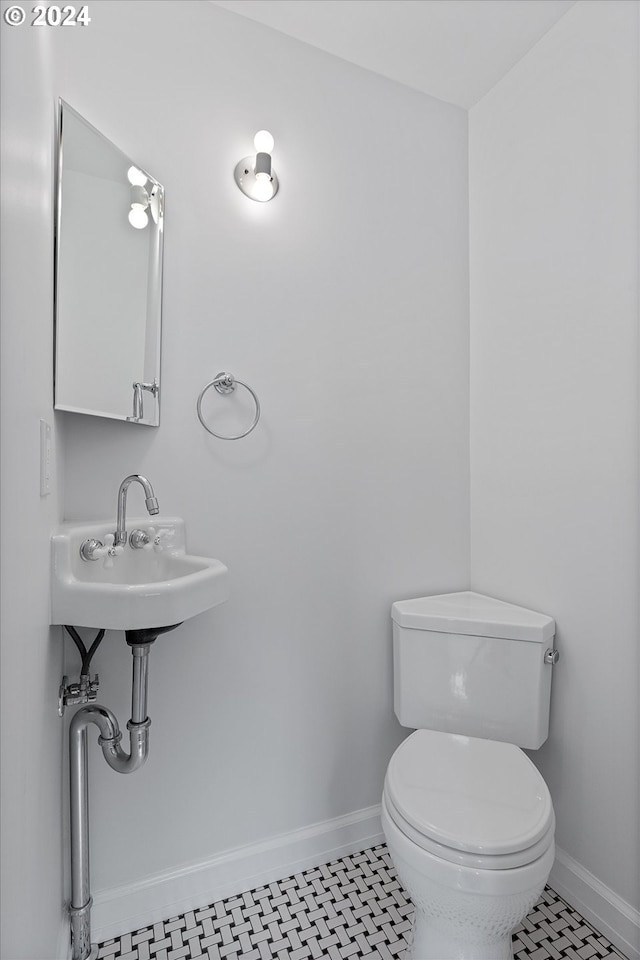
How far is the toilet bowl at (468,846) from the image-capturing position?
106 centimetres

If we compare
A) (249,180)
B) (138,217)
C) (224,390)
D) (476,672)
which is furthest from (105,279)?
(476,672)

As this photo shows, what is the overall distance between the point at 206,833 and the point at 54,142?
1803 millimetres

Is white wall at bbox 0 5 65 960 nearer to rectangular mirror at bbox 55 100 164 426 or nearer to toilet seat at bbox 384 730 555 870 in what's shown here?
rectangular mirror at bbox 55 100 164 426

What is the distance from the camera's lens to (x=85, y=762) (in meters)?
1.30

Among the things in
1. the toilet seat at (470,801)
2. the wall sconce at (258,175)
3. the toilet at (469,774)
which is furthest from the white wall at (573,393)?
the wall sconce at (258,175)

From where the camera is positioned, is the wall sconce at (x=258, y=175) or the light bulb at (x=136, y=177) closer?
the light bulb at (x=136, y=177)

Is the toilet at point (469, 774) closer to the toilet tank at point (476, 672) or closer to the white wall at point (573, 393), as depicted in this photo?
the toilet tank at point (476, 672)

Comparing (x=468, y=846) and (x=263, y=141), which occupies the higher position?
(x=263, y=141)

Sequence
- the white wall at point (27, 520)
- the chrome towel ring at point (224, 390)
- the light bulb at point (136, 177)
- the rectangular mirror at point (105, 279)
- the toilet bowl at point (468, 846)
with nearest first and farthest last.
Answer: the white wall at point (27, 520) < the toilet bowl at point (468, 846) < the rectangular mirror at point (105, 279) < the light bulb at point (136, 177) < the chrome towel ring at point (224, 390)

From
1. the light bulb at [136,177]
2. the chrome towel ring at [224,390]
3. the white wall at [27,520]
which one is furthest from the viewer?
the chrome towel ring at [224,390]

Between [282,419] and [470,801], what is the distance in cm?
109

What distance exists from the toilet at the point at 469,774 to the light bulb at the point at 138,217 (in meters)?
1.32

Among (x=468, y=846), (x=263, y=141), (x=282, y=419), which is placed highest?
(x=263, y=141)

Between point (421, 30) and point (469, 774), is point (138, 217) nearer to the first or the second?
point (421, 30)
